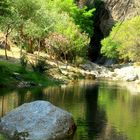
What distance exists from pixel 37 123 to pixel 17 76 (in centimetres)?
3269

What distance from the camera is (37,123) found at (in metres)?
21.5

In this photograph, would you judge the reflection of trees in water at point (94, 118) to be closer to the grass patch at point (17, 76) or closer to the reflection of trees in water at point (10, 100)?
the reflection of trees in water at point (10, 100)

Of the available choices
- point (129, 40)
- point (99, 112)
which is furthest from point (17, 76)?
point (129, 40)

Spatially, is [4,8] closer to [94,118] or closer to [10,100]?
[10,100]

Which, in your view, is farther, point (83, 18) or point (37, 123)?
point (83, 18)

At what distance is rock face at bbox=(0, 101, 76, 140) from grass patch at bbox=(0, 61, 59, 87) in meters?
27.4

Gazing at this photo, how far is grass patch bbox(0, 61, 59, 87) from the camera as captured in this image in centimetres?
5088

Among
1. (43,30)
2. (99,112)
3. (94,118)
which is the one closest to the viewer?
(94,118)

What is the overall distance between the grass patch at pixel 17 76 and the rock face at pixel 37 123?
89.9 feet

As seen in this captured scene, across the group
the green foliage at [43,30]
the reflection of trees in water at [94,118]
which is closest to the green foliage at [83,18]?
the green foliage at [43,30]

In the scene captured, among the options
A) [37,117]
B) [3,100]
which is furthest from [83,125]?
[3,100]

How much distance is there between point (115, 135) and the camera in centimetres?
2327

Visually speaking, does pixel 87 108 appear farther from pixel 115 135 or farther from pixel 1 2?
pixel 1 2

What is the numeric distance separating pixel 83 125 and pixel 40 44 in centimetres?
6405
